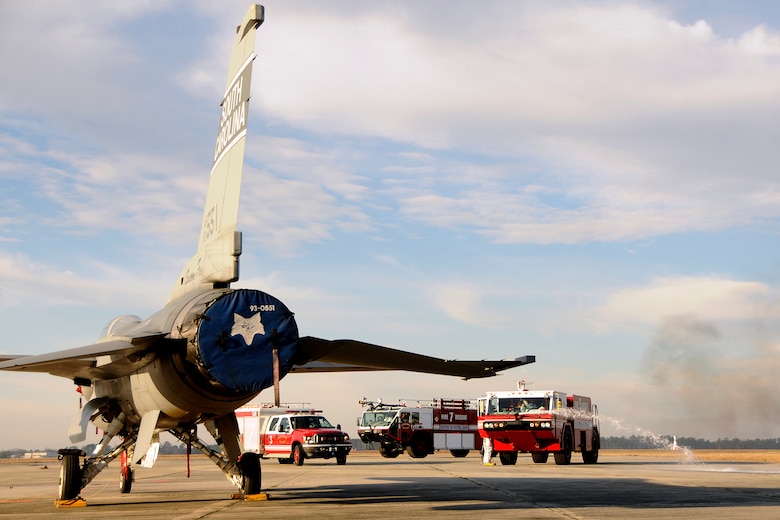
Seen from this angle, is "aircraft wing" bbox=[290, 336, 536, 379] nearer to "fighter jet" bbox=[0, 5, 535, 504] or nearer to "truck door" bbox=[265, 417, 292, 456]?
"fighter jet" bbox=[0, 5, 535, 504]

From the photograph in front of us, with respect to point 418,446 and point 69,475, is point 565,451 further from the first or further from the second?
point 69,475

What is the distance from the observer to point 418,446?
141ft

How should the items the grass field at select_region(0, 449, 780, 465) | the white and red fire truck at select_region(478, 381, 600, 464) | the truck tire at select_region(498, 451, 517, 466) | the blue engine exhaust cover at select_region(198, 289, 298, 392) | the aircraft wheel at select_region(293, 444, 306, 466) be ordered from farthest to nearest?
the grass field at select_region(0, 449, 780, 465) → the aircraft wheel at select_region(293, 444, 306, 466) → the truck tire at select_region(498, 451, 517, 466) → the white and red fire truck at select_region(478, 381, 600, 464) → the blue engine exhaust cover at select_region(198, 289, 298, 392)

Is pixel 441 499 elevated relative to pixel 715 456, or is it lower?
elevated

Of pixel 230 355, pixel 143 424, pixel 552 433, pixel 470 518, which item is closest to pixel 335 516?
pixel 470 518

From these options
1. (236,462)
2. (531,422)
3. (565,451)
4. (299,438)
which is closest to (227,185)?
(236,462)

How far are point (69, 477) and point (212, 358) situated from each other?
484cm

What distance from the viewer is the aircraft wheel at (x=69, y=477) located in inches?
612

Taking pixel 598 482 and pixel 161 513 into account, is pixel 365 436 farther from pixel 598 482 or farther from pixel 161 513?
pixel 161 513

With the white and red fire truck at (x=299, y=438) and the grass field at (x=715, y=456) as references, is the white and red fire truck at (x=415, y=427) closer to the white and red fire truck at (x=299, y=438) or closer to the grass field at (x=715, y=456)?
the white and red fire truck at (x=299, y=438)

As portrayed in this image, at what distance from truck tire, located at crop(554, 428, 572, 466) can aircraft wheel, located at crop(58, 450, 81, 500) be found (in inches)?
760

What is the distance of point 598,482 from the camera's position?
67.7 feet

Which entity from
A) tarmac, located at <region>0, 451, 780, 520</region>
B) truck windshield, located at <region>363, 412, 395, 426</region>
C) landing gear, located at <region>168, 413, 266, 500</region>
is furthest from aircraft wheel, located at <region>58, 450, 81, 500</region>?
truck windshield, located at <region>363, 412, 395, 426</region>

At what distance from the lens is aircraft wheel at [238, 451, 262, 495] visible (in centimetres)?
1591
